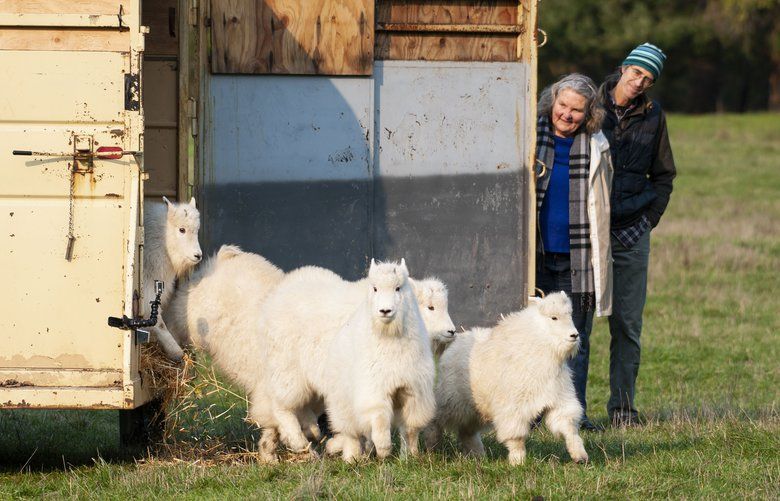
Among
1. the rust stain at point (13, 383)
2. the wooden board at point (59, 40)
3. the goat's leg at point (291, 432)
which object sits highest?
the wooden board at point (59, 40)

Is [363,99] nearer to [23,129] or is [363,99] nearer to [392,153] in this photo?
[392,153]

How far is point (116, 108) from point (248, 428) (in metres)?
3.27

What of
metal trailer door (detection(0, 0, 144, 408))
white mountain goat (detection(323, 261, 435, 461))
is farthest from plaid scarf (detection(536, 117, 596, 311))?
metal trailer door (detection(0, 0, 144, 408))

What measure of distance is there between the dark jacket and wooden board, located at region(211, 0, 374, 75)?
2046 mm

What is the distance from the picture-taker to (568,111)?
9.02m

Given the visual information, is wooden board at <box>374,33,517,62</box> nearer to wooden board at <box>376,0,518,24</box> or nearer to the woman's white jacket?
wooden board at <box>376,0,518,24</box>

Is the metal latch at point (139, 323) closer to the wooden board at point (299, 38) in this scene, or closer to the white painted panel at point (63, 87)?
the white painted panel at point (63, 87)

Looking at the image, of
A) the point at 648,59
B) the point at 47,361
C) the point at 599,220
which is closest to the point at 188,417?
the point at 47,361

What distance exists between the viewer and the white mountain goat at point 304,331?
817 centimetres

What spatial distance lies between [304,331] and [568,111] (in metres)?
2.60

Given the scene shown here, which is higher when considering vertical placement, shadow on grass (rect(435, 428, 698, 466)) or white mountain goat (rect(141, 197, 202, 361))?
white mountain goat (rect(141, 197, 202, 361))

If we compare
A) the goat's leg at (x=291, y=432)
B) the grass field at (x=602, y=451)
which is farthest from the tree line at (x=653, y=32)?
the goat's leg at (x=291, y=432)

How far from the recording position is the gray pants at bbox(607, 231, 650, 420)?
9.91 m

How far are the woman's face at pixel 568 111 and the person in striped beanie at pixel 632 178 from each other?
0.74m
